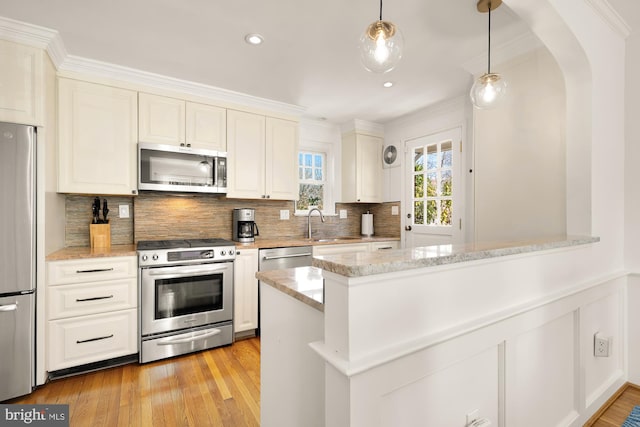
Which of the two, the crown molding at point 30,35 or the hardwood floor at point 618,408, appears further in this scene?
the crown molding at point 30,35

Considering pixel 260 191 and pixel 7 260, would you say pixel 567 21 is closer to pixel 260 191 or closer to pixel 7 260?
pixel 260 191

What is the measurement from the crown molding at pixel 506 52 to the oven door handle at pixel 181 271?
2.67 metres

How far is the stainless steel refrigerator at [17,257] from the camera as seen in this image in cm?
188

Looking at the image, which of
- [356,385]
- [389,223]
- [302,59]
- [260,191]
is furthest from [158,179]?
[389,223]

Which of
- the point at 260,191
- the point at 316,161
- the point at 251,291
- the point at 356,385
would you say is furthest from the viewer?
the point at 316,161

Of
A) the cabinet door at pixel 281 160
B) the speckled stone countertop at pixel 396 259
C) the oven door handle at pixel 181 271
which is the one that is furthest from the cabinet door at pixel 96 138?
the speckled stone countertop at pixel 396 259

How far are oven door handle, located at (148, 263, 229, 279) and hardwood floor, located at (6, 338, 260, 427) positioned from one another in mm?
694

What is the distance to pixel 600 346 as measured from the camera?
5.79 ft

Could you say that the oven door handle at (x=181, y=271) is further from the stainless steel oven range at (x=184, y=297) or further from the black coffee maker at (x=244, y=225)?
the black coffee maker at (x=244, y=225)

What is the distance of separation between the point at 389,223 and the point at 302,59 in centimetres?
251

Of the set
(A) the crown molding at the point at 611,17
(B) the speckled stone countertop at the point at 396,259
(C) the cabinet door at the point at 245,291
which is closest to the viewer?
(B) the speckled stone countertop at the point at 396,259

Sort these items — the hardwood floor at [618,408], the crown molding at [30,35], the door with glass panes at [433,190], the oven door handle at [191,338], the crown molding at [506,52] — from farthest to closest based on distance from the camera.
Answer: the door with glass panes at [433,190] < the oven door handle at [191,338] < the crown molding at [506,52] < the crown molding at [30,35] < the hardwood floor at [618,408]

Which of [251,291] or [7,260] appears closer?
[7,260]

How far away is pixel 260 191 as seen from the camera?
10.9 feet
